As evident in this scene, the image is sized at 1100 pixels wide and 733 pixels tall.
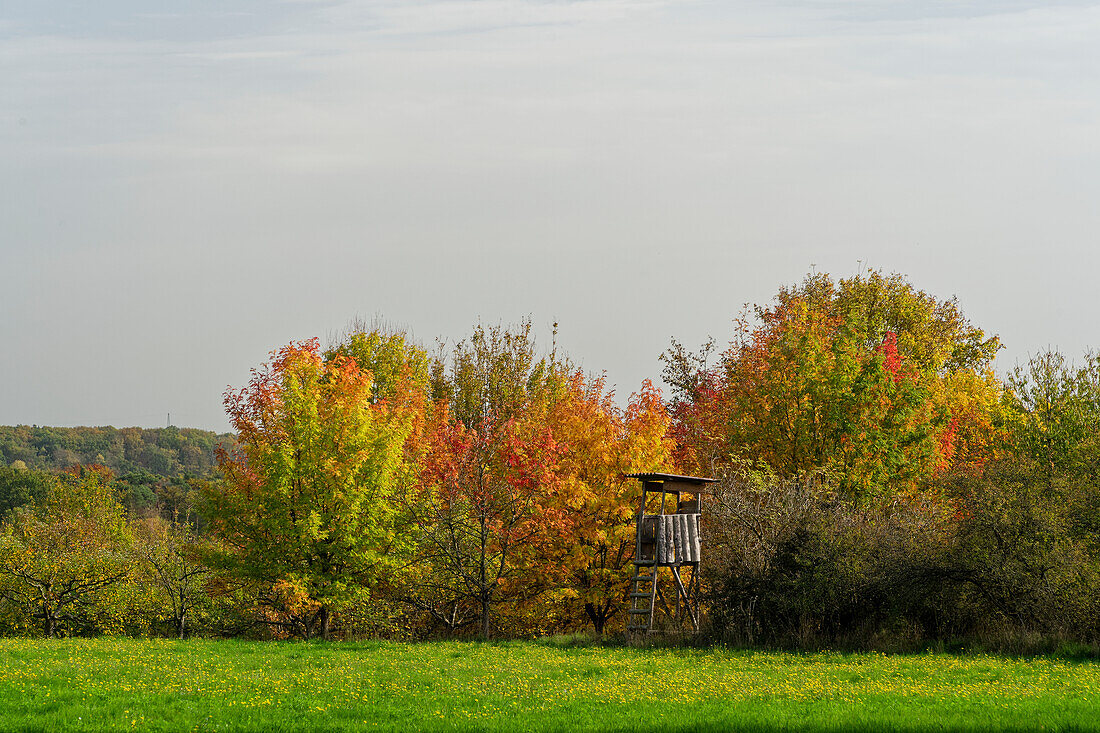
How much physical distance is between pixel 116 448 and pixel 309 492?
6576 inches

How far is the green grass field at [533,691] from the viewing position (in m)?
14.5

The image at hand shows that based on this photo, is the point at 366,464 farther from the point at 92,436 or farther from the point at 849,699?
the point at 92,436

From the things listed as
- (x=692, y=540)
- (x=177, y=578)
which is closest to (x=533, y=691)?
(x=692, y=540)

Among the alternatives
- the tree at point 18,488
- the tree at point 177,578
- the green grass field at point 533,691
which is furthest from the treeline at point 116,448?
the green grass field at point 533,691

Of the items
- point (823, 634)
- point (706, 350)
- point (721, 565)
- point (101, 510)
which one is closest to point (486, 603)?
point (721, 565)

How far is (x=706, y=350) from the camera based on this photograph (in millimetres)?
57281

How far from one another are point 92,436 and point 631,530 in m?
178

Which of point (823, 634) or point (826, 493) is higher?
point (826, 493)

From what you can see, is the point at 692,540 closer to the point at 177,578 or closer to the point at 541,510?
the point at 541,510

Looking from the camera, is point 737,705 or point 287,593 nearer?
point 737,705

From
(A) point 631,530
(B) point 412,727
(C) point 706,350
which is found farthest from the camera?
(C) point 706,350

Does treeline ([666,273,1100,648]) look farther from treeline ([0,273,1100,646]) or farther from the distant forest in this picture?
the distant forest

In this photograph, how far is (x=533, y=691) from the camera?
17.5 metres

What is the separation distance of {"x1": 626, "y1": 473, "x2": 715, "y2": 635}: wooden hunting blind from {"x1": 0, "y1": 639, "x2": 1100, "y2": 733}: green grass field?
14.7 ft
